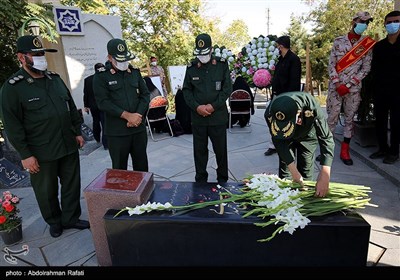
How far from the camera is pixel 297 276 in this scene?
6.56ft

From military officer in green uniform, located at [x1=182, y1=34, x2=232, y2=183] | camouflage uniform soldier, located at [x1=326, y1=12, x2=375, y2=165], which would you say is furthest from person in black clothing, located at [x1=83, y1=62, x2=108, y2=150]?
camouflage uniform soldier, located at [x1=326, y1=12, x2=375, y2=165]

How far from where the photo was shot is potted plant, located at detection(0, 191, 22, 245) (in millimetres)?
2781

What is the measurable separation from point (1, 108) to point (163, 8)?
13.3 meters

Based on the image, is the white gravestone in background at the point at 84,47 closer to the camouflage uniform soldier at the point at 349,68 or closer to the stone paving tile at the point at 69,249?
the stone paving tile at the point at 69,249

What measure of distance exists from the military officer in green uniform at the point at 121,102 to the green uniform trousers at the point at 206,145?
2.27 ft

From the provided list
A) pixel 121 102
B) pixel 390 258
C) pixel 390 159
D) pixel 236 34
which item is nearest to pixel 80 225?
pixel 121 102

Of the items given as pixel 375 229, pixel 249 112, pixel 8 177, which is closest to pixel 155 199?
pixel 375 229

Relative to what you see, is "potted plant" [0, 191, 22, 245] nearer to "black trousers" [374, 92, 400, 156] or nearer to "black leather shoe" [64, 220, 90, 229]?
"black leather shoe" [64, 220, 90, 229]

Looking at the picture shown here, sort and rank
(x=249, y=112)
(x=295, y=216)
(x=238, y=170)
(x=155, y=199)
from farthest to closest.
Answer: (x=249, y=112) < (x=238, y=170) < (x=155, y=199) < (x=295, y=216)

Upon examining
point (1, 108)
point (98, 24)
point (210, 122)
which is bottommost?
point (210, 122)

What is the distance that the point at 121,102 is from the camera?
325 cm

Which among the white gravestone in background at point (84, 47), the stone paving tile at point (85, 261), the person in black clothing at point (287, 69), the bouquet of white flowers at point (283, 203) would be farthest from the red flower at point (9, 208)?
the white gravestone in background at point (84, 47)

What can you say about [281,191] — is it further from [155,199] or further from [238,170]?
[238,170]

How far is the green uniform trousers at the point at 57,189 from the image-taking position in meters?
2.83
